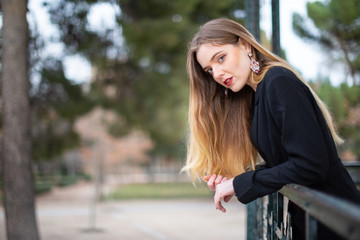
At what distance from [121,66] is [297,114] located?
12.1m

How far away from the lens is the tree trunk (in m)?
5.60

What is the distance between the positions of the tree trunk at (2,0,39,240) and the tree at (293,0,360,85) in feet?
26.7

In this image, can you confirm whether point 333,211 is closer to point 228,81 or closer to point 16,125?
point 228,81

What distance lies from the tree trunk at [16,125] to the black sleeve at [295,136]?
15.2 ft

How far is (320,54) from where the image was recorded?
13.5 m

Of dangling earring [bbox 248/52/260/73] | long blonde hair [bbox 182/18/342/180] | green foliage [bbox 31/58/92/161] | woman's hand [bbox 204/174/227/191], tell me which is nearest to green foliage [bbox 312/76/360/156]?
green foliage [bbox 31/58/92/161]

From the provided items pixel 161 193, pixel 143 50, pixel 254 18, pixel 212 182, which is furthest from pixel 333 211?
pixel 161 193

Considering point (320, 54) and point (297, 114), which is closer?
point (297, 114)

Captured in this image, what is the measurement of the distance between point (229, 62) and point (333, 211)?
0.95 meters

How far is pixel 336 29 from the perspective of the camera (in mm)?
12234

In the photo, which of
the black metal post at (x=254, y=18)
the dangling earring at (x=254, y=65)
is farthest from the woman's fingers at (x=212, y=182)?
the black metal post at (x=254, y=18)

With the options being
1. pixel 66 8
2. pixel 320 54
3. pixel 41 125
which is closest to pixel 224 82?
pixel 66 8

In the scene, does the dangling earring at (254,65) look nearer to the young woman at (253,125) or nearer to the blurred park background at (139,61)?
the young woman at (253,125)

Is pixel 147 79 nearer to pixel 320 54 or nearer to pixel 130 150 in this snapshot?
pixel 320 54
